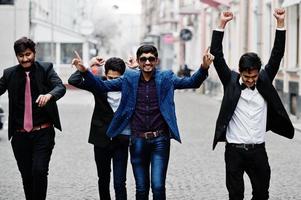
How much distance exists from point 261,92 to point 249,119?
257mm

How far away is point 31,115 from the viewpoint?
764cm

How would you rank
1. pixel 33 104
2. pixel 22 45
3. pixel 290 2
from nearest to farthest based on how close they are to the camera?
pixel 22 45 < pixel 33 104 < pixel 290 2

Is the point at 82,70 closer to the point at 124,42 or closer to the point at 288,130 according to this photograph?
the point at 288,130

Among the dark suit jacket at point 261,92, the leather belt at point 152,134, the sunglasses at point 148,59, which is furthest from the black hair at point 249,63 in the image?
the leather belt at point 152,134

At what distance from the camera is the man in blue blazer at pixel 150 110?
718 centimetres

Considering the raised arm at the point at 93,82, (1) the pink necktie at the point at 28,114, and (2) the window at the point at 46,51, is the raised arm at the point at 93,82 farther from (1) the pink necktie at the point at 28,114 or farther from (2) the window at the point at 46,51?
(2) the window at the point at 46,51

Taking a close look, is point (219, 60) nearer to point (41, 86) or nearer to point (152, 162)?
point (152, 162)

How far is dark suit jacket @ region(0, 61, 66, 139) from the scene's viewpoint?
7.71 metres

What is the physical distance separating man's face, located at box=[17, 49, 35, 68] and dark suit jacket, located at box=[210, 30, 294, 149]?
5.49 feet

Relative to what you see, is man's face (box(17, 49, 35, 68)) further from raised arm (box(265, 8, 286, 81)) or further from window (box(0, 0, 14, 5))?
window (box(0, 0, 14, 5))

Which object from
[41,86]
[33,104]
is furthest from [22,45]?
[33,104]

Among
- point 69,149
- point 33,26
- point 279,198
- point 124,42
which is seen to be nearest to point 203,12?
point 33,26

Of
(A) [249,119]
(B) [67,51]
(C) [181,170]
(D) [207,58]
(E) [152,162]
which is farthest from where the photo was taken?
(B) [67,51]

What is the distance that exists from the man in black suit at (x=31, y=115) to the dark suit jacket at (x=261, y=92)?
1.51m
